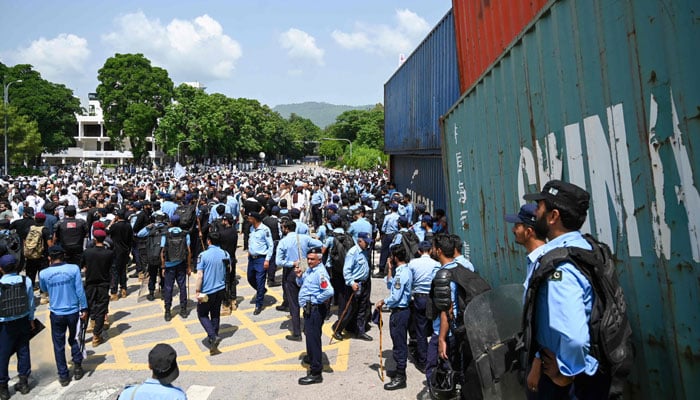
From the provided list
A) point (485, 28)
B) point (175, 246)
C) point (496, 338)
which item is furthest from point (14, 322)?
point (485, 28)

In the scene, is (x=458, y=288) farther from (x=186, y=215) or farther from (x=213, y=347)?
(x=186, y=215)

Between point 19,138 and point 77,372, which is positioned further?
point 19,138

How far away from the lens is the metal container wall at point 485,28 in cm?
573

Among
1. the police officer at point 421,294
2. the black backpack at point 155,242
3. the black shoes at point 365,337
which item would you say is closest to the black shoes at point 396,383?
the police officer at point 421,294

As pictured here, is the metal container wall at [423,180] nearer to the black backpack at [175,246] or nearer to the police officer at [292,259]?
the police officer at [292,259]

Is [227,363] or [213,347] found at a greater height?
[213,347]

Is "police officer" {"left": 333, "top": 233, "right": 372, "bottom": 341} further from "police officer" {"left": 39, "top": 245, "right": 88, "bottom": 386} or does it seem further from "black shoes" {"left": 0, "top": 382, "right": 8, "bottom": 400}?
"black shoes" {"left": 0, "top": 382, "right": 8, "bottom": 400}

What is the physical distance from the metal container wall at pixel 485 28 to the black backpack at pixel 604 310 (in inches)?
129

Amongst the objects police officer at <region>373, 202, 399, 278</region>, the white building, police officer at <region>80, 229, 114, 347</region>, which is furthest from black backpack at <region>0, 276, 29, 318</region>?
the white building

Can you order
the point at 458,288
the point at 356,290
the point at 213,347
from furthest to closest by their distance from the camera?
the point at 213,347
the point at 356,290
the point at 458,288

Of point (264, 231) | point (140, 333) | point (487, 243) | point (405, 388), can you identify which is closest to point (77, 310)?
point (140, 333)

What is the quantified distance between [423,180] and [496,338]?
37.6 feet

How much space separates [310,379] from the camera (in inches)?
217

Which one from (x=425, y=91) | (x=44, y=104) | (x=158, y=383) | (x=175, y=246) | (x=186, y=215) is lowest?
(x=158, y=383)
